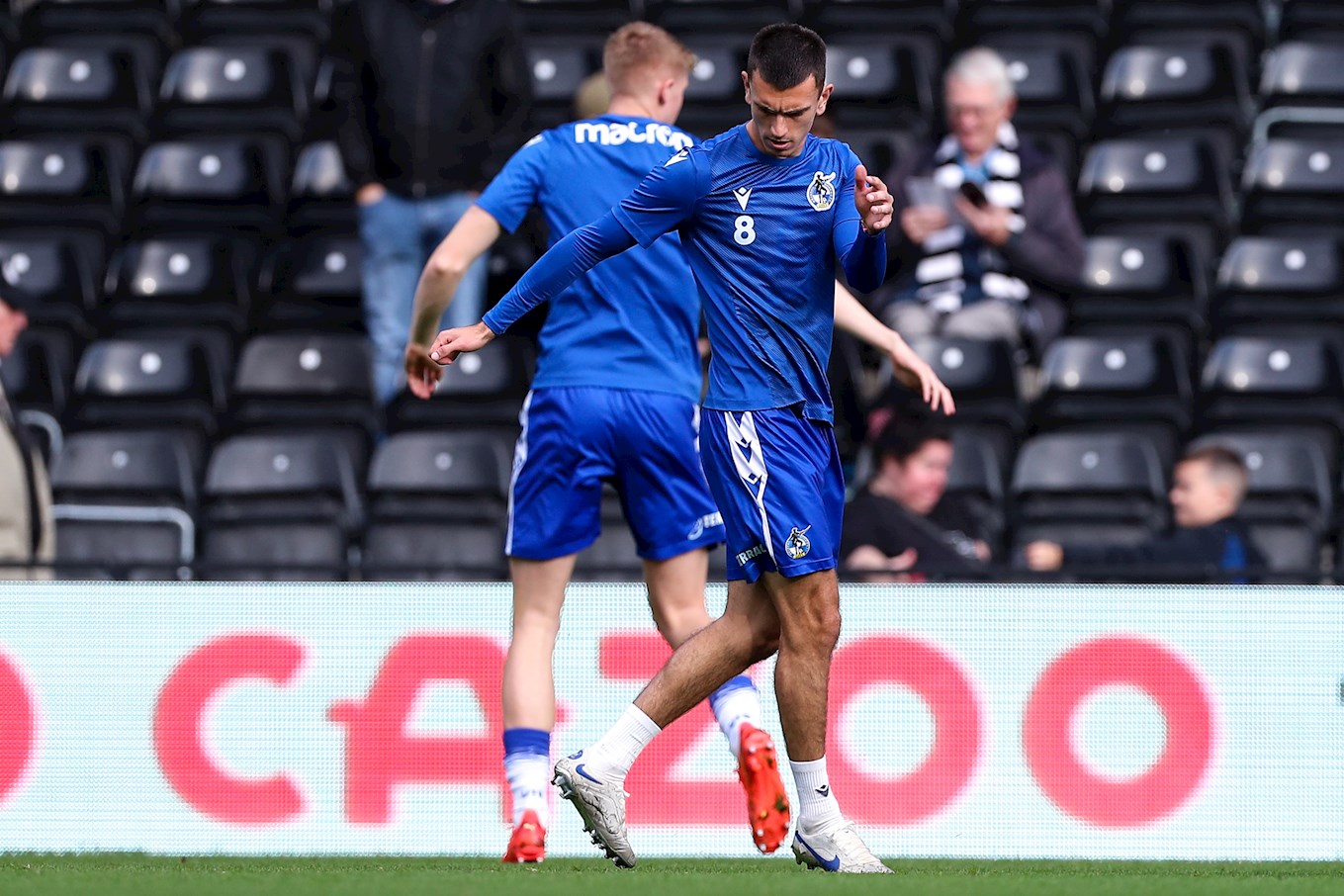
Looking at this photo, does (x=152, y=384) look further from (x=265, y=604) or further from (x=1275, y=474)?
(x=1275, y=474)

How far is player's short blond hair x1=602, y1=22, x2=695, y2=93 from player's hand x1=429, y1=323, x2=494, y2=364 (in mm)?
1204

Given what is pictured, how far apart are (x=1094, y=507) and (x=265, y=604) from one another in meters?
3.62

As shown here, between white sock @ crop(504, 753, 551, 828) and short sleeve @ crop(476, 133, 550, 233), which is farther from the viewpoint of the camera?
short sleeve @ crop(476, 133, 550, 233)

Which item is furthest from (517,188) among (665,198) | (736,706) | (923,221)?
(923,221)

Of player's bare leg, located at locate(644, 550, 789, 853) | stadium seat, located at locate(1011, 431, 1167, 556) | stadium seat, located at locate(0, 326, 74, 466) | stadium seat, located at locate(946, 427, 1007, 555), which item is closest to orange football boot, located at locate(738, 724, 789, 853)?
player's bare leg, located at locate(644, 550, 789, 853)

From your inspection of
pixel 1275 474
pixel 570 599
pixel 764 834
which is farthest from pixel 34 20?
pixel 764 834

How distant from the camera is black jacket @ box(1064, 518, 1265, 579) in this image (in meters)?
7.58

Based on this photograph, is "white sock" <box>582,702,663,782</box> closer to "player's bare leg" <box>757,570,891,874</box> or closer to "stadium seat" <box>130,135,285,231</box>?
"player's bare leg" <box>757,570,891,874</box>

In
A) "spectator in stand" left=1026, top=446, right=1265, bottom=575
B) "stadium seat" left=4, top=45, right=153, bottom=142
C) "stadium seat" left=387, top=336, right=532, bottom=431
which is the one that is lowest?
"spectator in stand" left=1026, top=446, right=1265, bottom=575

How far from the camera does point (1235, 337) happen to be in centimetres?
920

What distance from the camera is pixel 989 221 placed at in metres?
8.95

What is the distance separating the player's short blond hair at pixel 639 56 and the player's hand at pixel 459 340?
120 centimetres

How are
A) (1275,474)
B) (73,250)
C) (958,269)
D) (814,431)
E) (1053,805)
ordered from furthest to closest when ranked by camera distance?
(73,250)
(958,269)
(1275,474)
(1053,805)
(814,431)

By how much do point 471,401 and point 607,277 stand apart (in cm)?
362
